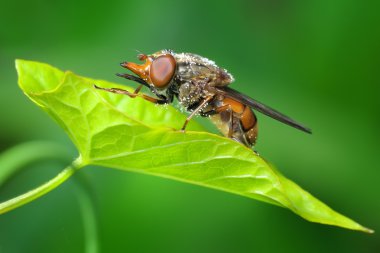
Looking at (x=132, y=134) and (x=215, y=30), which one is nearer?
(x=132, y=134)

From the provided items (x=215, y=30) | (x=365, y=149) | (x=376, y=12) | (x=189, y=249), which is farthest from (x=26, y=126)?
(x=376, y=12)

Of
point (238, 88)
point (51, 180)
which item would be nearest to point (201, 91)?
point (51, 180)

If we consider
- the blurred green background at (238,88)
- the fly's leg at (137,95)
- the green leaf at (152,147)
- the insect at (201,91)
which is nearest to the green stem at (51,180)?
the green leaf at (152,147)

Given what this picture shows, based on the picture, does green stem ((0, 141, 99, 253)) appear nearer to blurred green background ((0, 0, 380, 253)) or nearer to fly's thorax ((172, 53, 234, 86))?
fly's thorax ((172, 53, 234, 86))

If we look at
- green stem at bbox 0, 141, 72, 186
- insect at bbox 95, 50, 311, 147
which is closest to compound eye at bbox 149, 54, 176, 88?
insect at bbox 95, 50, 311, 147

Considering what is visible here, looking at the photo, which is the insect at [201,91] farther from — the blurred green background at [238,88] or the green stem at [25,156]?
the blurred green background at [238,88]

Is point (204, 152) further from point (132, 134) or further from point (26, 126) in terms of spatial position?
point (26, 126)
